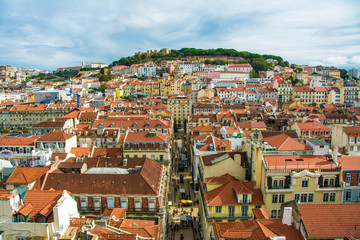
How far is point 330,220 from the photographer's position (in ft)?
62.1

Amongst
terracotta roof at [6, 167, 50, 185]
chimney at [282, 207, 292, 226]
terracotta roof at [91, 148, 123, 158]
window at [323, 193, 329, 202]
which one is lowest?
window at [323, 193, 329, 202]

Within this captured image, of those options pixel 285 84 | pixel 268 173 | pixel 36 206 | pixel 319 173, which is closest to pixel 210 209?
pixel 268 173

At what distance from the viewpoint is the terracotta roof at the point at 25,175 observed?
32781 millimetres

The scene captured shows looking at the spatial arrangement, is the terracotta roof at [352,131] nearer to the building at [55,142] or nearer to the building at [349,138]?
the building at [349,138]

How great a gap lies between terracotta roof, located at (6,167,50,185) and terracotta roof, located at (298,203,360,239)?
2827cm

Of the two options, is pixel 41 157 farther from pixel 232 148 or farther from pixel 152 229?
pixel 232 148

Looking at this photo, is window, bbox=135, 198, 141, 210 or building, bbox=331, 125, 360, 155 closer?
window, bbox=135, 198, 141, 210

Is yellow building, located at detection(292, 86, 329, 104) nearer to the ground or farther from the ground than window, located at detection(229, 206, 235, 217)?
farther from the ground

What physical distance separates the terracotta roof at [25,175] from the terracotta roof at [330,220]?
92.7 ft

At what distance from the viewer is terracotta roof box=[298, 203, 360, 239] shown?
1828 centimetres

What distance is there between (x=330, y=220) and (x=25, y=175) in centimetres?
3100

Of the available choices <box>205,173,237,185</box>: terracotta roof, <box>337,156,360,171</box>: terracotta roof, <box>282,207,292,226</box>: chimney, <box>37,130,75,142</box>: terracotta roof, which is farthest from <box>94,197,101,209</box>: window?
<box>337,156,360,171</box>: terracotta roof

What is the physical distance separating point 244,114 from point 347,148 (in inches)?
1400

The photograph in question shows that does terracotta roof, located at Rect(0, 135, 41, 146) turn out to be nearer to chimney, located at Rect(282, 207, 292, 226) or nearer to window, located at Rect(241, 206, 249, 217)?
window, located at Rect(241, 206, 249, 217)
